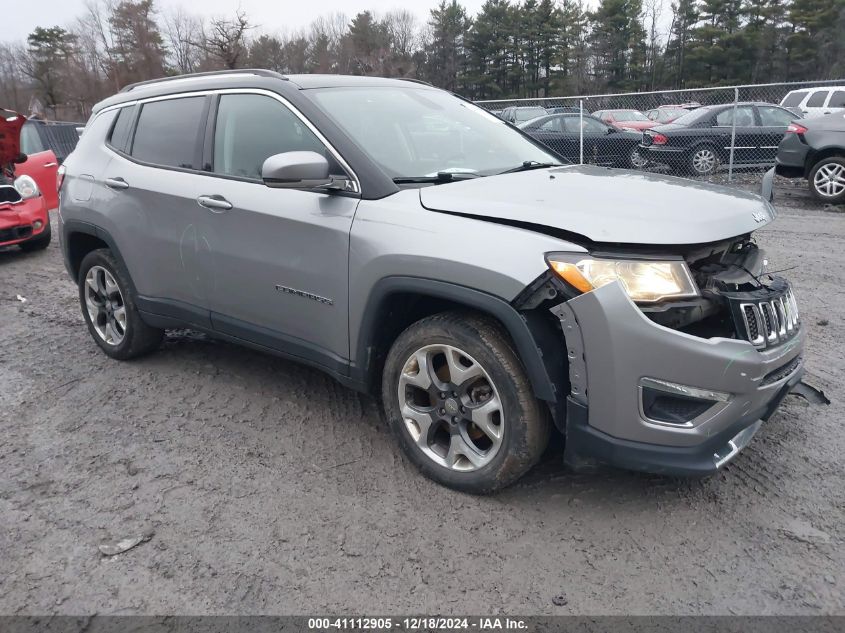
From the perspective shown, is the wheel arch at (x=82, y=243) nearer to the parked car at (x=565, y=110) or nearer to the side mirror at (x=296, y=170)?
the side mirror at (x=296, y=170)

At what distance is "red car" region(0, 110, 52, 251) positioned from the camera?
790cm

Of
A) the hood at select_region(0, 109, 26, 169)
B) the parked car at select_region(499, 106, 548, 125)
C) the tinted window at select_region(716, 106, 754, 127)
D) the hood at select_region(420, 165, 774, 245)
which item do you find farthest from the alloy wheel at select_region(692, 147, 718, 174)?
the hood at select_region(0, 109, 26, 169)

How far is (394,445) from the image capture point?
11.3ft

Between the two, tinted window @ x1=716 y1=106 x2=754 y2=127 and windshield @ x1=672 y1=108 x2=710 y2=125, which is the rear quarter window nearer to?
windshield @ x1=672 y1=108 x2=710 y2=125

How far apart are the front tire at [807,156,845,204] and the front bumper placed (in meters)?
11.1

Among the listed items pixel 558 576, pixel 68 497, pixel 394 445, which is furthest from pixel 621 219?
pixel 68 497

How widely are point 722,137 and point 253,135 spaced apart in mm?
11706

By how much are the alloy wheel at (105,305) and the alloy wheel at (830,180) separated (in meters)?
10.3

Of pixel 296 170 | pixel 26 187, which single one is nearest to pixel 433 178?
pixel 296 170

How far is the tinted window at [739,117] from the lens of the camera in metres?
12.9

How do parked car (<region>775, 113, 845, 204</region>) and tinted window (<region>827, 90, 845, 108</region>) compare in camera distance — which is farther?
tinted window (<region>827, 90, 845, 108</region>)

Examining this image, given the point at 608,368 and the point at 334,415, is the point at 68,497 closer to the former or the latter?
the point at 334,415

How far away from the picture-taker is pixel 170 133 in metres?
4.09

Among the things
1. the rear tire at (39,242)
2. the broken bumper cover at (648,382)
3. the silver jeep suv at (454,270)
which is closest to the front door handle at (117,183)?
the silver jeep suv at (454,270)
